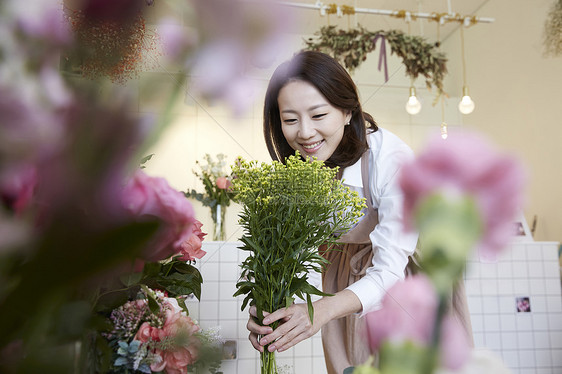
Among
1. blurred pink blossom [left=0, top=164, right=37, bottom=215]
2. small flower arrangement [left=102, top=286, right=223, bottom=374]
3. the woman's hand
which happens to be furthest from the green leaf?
the woman's hand

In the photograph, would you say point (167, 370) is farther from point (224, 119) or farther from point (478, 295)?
point (478, 295)

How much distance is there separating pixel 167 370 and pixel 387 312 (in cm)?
22

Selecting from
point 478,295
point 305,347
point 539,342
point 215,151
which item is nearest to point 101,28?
point 215,151

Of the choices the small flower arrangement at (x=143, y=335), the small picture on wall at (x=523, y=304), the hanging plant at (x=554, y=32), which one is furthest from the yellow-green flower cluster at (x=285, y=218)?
the hanging plant at (x=554, y=32)

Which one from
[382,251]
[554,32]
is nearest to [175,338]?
[382,251]

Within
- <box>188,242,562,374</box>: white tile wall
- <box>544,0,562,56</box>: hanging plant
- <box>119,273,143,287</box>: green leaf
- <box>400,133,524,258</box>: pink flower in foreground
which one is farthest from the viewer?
<box>544,0,562,56</box>: hanging plant

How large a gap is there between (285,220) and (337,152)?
0.11 m

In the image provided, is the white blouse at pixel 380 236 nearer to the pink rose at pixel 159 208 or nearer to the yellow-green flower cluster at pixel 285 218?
the yellow-green flower cluster at pixel 285 218

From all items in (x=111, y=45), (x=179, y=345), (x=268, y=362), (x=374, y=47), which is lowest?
(x=268, y=362)

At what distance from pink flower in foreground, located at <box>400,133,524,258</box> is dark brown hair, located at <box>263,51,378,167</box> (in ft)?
1.13

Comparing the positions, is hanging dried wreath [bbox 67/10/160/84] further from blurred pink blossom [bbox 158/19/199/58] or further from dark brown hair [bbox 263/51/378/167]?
dark brown hair [bbox 263/51/378/167]

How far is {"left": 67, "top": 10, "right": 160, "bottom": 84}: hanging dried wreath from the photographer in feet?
0.51

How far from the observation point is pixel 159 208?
191 mm

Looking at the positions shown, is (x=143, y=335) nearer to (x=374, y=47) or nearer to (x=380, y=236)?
(x=380, y=236)
